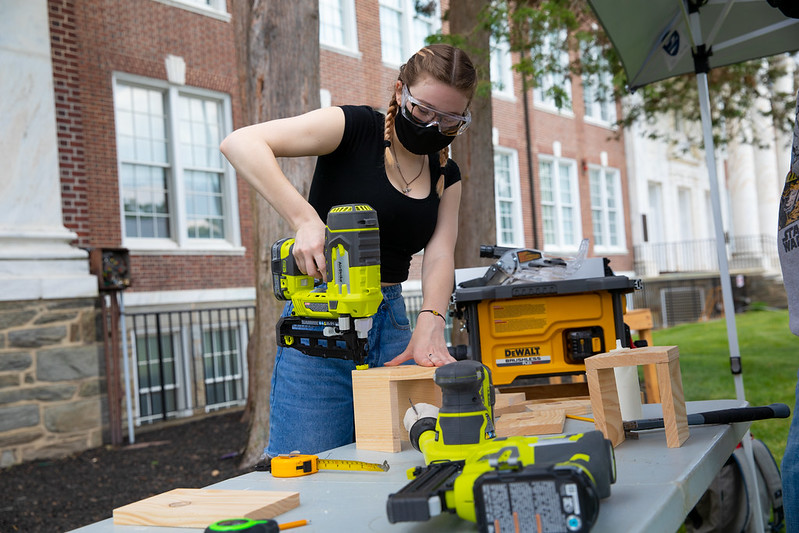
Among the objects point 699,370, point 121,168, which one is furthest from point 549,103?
point 121,168

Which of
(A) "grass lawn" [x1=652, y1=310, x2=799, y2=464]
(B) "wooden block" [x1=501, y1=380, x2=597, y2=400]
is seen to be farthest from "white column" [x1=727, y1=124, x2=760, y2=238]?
(B) "wooden block" [x1=501, y1=380, x2=597, y2=400]

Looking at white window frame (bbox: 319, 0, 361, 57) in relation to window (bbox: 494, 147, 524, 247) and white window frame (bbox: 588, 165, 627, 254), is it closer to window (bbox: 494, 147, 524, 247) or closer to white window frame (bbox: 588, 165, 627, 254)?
window (bbox: 494, 147, 524, 247)

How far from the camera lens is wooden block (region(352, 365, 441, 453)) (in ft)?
7.16

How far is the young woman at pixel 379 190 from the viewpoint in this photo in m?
2.27

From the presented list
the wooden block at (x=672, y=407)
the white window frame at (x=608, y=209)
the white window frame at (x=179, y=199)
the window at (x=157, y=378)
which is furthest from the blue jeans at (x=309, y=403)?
the white window frame at (x=608, y=209)

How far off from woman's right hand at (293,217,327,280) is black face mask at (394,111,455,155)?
51cm

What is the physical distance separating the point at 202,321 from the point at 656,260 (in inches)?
663

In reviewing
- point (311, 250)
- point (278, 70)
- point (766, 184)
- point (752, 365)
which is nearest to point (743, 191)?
point (766, 184)

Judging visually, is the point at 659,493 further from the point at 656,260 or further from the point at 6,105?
the point at 656,260

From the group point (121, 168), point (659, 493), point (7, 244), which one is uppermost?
point (121, 168)

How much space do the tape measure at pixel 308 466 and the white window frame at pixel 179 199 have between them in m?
8.74

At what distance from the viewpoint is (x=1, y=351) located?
7.51m

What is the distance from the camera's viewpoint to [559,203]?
65.9 ft

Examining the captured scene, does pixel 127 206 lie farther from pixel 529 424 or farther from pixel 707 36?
pixel 529 424
